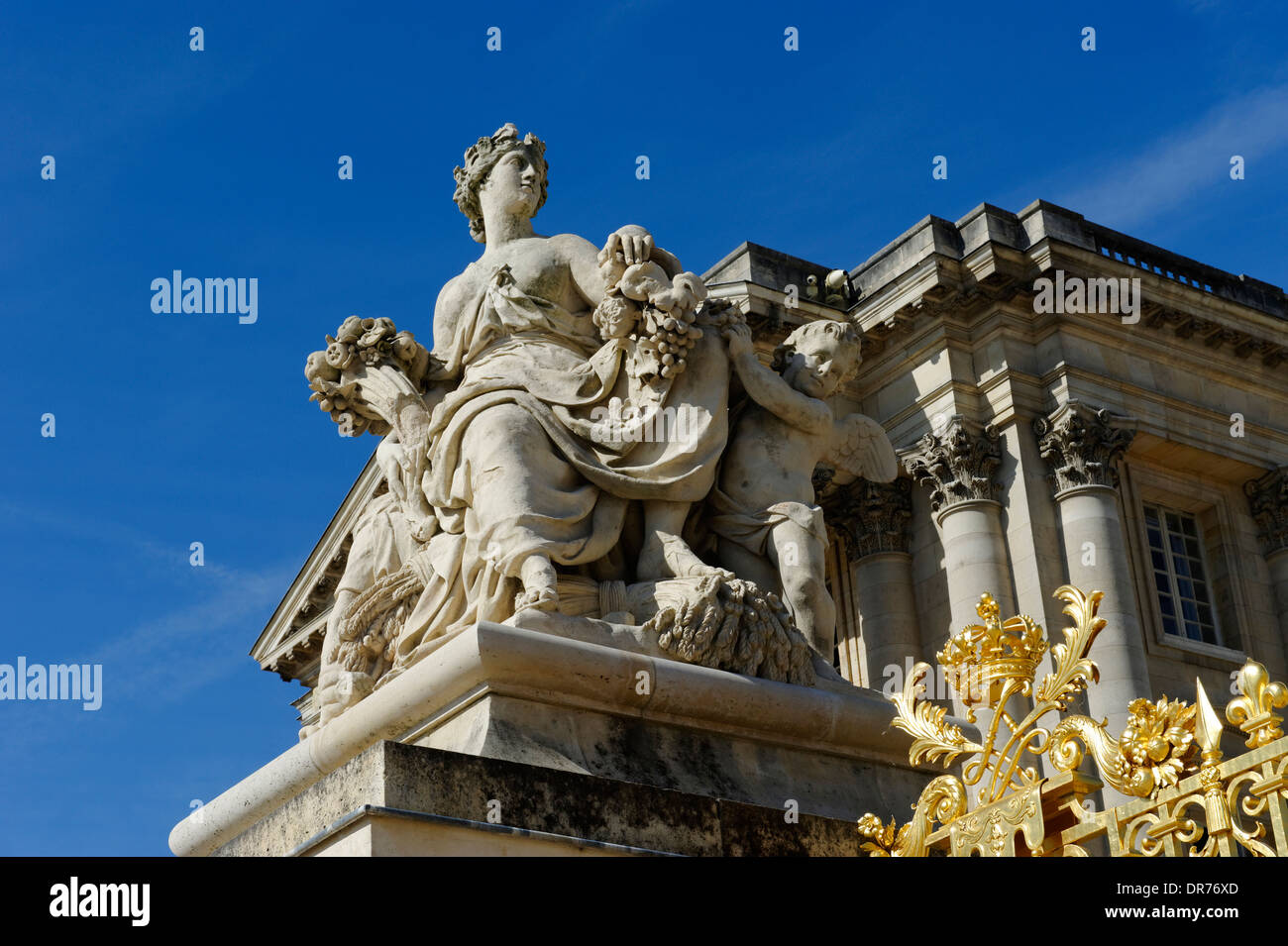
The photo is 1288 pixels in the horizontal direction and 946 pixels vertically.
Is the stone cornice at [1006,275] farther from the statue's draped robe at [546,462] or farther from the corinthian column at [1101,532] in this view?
the statue's draped robe at [546,462]

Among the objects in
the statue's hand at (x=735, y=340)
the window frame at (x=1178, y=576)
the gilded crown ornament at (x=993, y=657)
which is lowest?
the gilded crown ornament at (x=993, y=657)

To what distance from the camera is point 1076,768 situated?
19.0ft

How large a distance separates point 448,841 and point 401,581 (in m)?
2.69

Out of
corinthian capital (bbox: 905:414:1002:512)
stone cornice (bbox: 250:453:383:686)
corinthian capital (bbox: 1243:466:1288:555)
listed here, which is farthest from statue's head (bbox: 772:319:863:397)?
stone cornice (bbox: 250:453:383:686)

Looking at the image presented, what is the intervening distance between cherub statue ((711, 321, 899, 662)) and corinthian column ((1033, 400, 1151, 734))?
672 inches

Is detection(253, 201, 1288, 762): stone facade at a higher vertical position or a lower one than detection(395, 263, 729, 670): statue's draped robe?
higher

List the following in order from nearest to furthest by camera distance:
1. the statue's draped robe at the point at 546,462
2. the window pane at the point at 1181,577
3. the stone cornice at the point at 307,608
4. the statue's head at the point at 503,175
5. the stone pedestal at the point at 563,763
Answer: the stone pedestal at the point at 563,763, the statue's draped robe at the point at 546,462, the statue's head at the point at 503,175, the window pane at the point at 1181,577, the stone cornice at the point at 307,608

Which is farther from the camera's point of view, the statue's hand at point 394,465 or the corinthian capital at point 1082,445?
the corinthian capital at point 1082,445

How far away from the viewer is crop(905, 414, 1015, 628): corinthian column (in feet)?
90.1

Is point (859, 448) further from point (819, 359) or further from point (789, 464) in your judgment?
point (789, 464)

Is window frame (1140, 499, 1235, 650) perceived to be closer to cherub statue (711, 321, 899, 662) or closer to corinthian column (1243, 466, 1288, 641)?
corinthian column (1243, 466, 1288, 641)

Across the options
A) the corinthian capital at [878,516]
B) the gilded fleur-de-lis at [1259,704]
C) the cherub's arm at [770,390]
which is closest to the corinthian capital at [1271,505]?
the corinthian capital at [878,516]

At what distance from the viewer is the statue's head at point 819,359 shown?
29.4ft

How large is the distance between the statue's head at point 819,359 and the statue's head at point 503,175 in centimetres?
157
